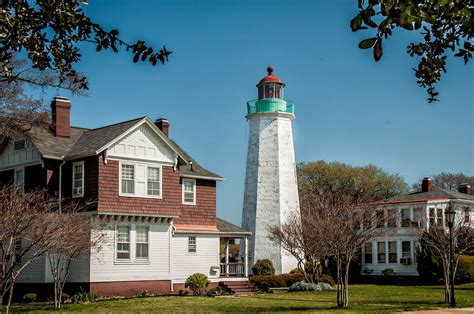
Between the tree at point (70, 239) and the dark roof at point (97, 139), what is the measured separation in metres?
2.50

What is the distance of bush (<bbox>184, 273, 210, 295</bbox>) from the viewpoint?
32938 mm

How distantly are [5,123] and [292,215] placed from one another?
2073 centimetres

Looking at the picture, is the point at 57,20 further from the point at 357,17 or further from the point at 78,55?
the point at 357,17

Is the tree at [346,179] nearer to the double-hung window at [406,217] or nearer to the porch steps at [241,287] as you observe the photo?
the double-hung window at [406,217]

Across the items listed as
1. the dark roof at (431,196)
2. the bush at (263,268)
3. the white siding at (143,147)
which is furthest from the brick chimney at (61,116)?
the dark roof at (431,196)

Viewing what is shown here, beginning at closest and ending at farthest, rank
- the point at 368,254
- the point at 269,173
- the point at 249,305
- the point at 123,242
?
the point at 249,305 < the point at 123,242 < the point at 269,173 < the point at 368,254

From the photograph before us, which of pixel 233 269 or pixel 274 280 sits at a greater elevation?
pixel 233 269

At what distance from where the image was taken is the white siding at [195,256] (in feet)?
113

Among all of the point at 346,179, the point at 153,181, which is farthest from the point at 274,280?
the point at 346,179

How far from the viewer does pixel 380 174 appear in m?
71.2

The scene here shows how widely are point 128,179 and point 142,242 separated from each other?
3037 millimetres

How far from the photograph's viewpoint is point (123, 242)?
31.3 metres

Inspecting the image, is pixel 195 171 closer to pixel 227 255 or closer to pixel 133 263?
pixel 227 255

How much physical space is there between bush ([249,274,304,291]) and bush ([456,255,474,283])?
34.8 feet
